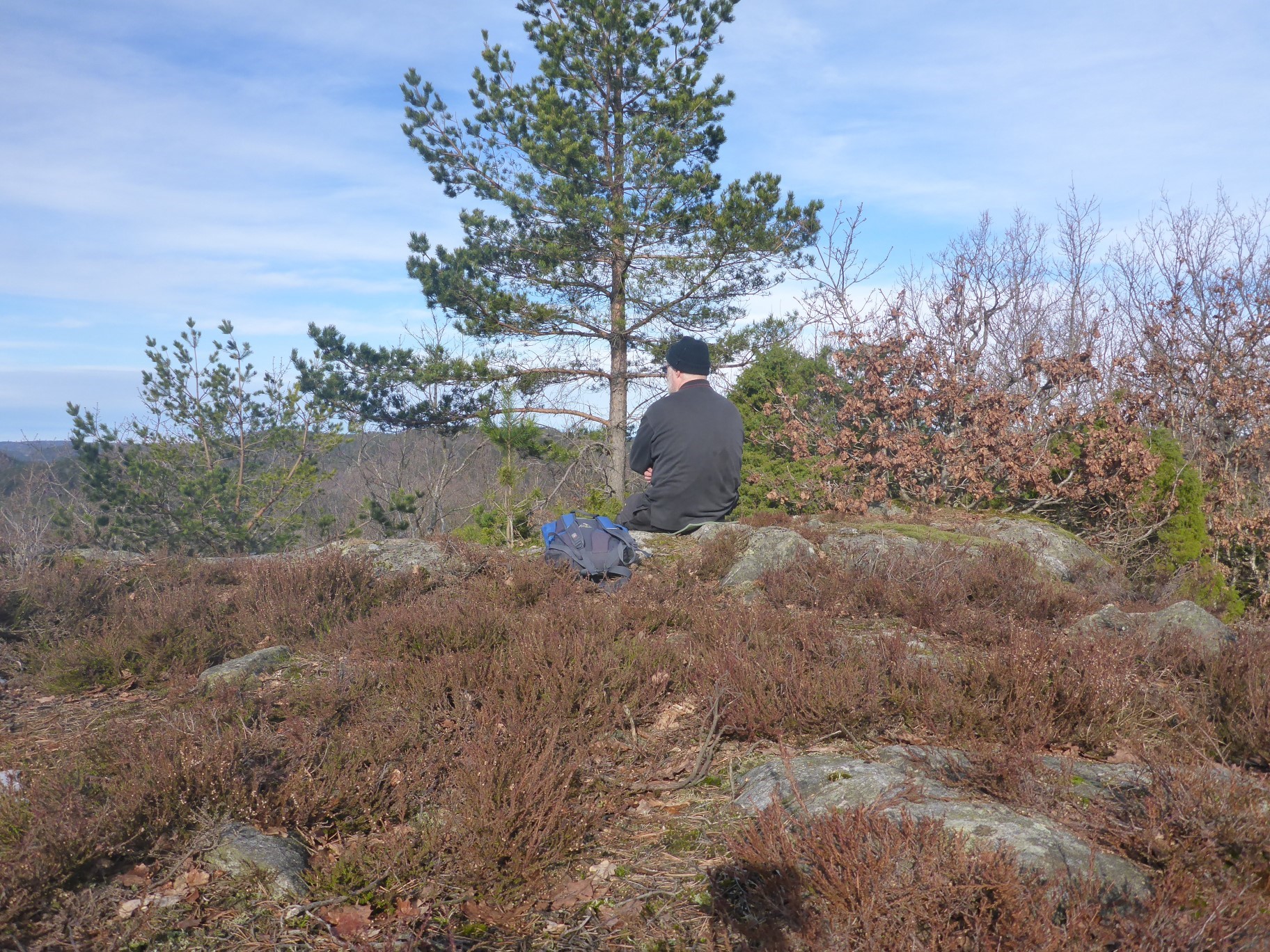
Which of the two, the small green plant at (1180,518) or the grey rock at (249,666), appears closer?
the grey rock at (249,666)

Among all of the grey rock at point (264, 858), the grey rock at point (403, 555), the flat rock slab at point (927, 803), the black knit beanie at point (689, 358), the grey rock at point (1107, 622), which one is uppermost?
the black knit beanie at point (689, 358)

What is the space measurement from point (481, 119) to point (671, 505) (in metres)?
10.7

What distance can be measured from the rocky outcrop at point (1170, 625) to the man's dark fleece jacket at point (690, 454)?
9.34ft

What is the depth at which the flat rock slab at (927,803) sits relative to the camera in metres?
2.05

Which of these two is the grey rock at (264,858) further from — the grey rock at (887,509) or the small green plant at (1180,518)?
the small green plant at (1180,518)

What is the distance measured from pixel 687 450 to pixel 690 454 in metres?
0.05

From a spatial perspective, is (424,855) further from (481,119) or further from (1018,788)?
(481,119)

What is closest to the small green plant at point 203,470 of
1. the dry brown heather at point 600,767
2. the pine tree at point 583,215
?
the pine tree at point 583,215

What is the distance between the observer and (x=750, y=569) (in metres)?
5.71

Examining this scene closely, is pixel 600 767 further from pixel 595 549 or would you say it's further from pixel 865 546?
pixel 865 546

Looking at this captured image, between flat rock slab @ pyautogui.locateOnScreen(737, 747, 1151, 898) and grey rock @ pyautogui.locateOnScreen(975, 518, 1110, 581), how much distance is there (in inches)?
214

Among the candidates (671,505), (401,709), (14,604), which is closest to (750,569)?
(671,505)

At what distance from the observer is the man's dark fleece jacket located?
623cm

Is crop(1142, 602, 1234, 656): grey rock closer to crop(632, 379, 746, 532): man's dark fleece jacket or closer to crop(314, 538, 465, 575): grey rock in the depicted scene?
crop(632, 379, 746, 532): man's dark fleece jacket
